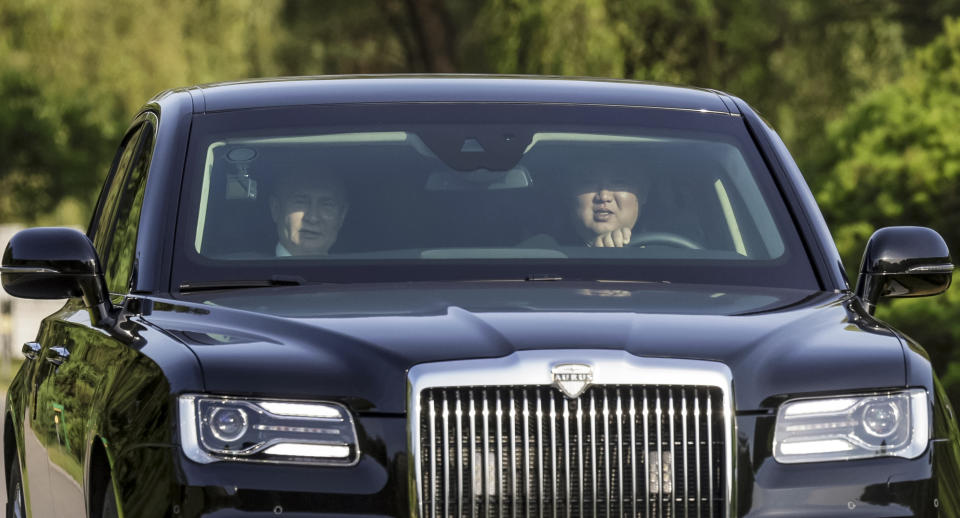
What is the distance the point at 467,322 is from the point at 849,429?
843 mm

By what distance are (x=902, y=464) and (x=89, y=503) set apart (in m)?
1.85

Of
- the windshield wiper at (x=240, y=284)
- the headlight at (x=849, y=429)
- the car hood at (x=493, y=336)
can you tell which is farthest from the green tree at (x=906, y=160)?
the headlight at (x=849, y=429)

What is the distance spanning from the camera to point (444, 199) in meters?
5.73

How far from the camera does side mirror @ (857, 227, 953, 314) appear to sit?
536 cm

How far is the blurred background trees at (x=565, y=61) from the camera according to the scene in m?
22.0

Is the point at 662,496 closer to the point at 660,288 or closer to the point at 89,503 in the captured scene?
the point at 660,288

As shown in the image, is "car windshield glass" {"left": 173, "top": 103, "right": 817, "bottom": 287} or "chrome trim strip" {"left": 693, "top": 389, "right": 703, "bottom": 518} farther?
"car windshield glass" {"left": 173, "top": 103, "right": 817, "bottom": 287}

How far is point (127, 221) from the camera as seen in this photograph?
235 inches

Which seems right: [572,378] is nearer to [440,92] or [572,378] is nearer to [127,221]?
[440,92]

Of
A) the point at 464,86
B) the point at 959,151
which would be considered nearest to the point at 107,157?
the point at 959,151

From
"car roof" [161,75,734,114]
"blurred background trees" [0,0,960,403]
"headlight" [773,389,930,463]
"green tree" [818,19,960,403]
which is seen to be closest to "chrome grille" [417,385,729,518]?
"headlight" [773,389,930,463]


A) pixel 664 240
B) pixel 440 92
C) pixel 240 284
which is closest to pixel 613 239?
pixel 664 240

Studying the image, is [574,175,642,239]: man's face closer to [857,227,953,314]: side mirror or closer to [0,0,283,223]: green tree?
[857,227,953,314]: side mirror

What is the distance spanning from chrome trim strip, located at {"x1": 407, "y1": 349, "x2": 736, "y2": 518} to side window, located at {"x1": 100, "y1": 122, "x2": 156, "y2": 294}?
1.40 metres
